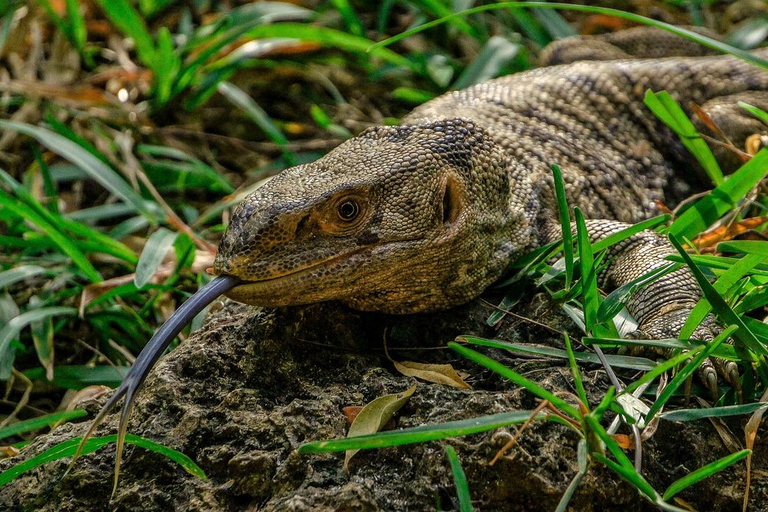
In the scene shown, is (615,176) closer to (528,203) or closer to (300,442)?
(528,203)

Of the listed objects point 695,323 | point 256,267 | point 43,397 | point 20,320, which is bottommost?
point 43,397

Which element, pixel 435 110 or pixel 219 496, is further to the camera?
pixel 435 110

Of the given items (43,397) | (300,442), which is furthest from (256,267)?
(43,397)

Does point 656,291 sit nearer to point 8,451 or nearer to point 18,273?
point 8,451

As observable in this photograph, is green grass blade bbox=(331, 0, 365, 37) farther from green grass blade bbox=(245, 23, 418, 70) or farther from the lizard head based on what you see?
the lizard head

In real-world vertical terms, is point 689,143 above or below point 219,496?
above

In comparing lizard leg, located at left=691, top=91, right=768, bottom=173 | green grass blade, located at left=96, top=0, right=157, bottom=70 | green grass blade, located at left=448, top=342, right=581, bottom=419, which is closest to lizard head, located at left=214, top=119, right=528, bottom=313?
green grass blade, located at left=448, top=342, right=581, bottom=419

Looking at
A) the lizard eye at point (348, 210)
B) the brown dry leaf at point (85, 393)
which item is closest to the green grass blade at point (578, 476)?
the lizard eye at point (348, 210)

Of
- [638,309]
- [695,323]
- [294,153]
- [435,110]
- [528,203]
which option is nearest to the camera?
[695,323]
